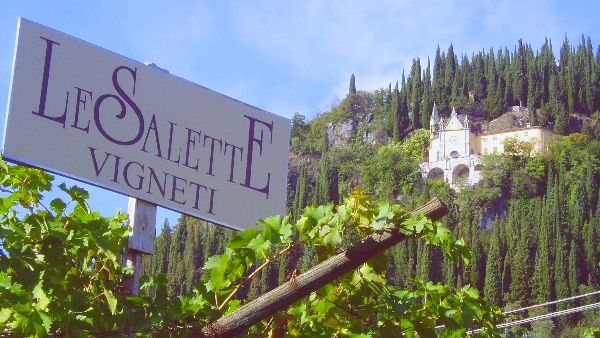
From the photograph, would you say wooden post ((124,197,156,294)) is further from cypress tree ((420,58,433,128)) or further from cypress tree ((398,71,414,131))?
cypress tree ((398,71,414,131))

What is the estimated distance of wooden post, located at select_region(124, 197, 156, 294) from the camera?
8.29 feet

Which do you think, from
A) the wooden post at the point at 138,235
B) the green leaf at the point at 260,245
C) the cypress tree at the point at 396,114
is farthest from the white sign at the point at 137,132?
the cypress tree at the point at 396,114

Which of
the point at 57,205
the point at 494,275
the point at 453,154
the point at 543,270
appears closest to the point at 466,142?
the point at 453,154

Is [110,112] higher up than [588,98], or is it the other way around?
[588,98]

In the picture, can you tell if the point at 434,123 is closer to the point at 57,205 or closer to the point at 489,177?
the point at 489,177

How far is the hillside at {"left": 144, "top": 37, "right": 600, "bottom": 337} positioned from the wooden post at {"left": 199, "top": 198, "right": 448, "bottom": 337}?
44.9 metres

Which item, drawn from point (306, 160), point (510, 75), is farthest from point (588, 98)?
point (306, 160)

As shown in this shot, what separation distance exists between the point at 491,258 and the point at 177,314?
58097 millimetres

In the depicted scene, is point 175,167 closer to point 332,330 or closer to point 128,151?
point 128,151

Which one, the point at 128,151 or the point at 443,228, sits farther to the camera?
the point at 128,151

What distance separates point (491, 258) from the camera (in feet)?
195

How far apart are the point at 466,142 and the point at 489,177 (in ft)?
15.9

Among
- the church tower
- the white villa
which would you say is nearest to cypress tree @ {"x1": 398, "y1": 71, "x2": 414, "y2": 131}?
the church tower

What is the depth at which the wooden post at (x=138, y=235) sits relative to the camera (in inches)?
99.4
